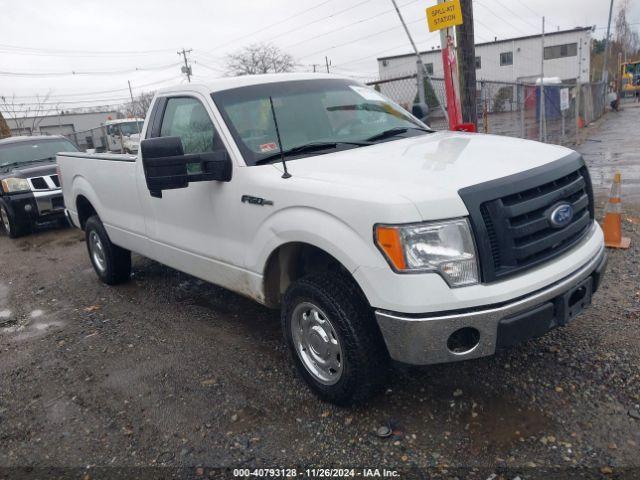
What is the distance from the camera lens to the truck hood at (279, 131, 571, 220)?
264 cm

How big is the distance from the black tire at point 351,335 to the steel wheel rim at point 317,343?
6 centimetres

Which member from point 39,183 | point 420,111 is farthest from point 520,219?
point 39,183

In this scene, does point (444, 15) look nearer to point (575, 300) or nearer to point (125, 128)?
point (575, 300)

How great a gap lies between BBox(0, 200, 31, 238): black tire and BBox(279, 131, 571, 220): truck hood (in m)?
7.87

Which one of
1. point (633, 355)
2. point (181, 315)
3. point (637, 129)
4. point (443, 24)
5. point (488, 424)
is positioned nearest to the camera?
point (488, 424)

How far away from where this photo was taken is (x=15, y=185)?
9.35 metres

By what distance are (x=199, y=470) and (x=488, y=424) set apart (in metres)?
1.58

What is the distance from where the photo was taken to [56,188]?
955 centimetres

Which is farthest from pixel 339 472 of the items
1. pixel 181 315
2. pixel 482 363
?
pixel 181 315

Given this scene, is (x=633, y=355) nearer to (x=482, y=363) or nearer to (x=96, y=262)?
(x=482, y=363)

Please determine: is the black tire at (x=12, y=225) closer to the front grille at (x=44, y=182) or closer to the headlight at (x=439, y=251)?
the front grille at (x=44, y=182)

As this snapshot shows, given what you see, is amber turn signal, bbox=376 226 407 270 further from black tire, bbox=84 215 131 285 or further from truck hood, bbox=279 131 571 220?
black tire, bbox=84 215 131 285

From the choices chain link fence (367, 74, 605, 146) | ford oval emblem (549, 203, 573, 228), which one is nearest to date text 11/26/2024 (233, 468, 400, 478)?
ford oval emblem (549, 203, 573, 228)

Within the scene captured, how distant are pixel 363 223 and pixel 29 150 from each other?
9.95 m
